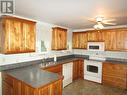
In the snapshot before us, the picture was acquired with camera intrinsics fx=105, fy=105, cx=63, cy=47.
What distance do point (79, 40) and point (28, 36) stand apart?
2862 mm

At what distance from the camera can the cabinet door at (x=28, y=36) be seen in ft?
9.11

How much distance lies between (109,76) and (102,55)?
3.33 ft

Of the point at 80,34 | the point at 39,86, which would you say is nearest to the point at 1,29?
the point at 39,86

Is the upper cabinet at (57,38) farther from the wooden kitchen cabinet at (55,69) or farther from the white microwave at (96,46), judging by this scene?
the white microwave at (96,46)

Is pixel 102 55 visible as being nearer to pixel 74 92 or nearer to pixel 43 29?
pixel 74 92

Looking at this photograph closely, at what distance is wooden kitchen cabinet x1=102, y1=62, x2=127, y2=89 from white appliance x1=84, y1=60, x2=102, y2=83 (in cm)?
18

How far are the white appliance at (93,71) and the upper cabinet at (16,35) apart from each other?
2.55 metres

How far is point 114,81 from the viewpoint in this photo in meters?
3.88

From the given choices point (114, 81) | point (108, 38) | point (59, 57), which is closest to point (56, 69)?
point (59, 57)

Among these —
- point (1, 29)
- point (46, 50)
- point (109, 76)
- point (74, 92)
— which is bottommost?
point (74, 92)

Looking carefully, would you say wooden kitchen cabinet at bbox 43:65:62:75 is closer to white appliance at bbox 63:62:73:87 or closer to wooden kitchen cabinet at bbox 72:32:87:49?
white appliance at bbox 63:62:73:87

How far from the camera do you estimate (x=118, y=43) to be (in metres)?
4.02

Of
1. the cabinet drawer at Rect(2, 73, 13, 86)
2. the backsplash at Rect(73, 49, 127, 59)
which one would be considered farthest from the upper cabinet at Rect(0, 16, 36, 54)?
the backsplash at Rect(73, 49, 127, 59)

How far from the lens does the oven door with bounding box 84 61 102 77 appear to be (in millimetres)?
4141
